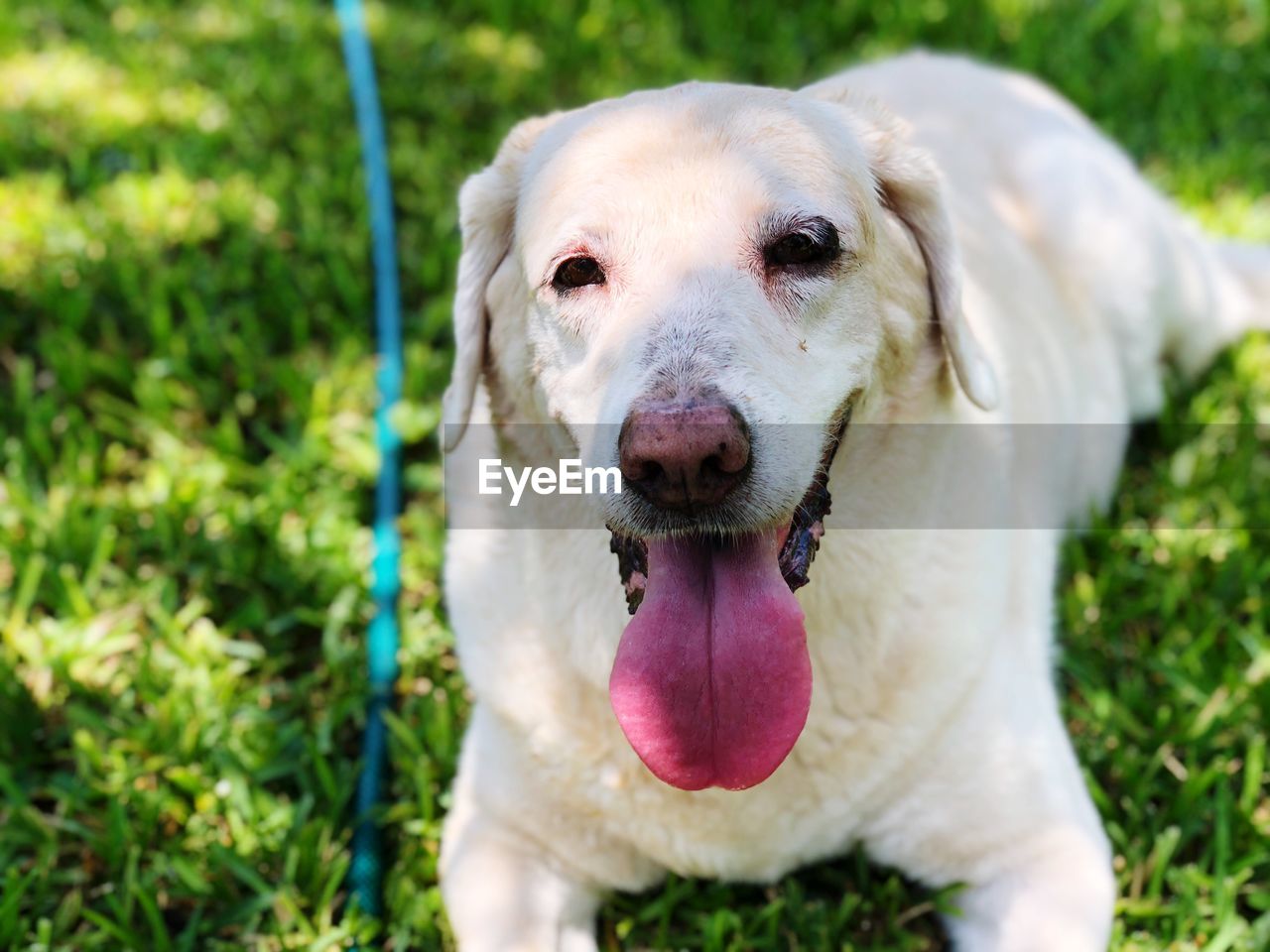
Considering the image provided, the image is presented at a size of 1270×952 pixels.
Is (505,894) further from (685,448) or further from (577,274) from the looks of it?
(577,274)

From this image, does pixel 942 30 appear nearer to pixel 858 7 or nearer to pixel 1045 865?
pixel 858 7

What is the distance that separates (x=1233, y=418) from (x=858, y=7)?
9.41ft

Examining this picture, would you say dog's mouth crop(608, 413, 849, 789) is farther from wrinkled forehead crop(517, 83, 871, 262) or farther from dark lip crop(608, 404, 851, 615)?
wrinkled forehead crop(517, 83, 871, 262)

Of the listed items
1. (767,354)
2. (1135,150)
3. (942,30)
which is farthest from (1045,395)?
(942,30)

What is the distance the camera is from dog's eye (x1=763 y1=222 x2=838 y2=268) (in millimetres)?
2127

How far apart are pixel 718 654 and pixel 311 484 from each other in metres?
1.97

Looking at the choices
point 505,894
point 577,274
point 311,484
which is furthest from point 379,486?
point 577,274

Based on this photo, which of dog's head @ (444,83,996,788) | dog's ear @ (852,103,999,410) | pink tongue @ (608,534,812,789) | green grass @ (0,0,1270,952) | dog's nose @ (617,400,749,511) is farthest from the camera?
green grass @ (0,0,1270,952)

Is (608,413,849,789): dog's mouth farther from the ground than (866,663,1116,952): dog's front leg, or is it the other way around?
(608,413,849,789): dog's mouth

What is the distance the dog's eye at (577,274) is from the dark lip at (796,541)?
44cm

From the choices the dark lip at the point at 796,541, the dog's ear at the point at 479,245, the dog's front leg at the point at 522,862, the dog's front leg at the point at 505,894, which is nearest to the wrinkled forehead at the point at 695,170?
the dog's ear at the point at 479,245

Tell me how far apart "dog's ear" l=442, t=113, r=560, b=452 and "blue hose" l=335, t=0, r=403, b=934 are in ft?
3.08

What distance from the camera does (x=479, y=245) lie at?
244 centimetres

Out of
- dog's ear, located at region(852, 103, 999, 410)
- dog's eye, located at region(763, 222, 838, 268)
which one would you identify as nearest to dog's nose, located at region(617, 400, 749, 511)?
dog's eye, located at region(763, 222, 838, 268)
